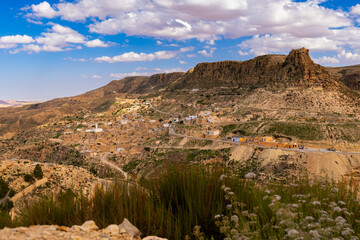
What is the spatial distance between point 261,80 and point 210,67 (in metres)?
34.7

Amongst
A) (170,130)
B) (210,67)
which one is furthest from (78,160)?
(210,67)

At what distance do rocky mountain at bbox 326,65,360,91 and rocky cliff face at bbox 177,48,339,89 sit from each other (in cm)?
3217

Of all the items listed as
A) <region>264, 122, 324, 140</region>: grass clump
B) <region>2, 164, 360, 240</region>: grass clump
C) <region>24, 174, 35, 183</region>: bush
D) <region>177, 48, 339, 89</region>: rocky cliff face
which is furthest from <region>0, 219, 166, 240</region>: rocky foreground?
<region>177, 48, 339, 89</region>: rocky cliff face

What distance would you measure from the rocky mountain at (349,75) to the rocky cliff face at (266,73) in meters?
32.2

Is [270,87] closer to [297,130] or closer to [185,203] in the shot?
[297,130]

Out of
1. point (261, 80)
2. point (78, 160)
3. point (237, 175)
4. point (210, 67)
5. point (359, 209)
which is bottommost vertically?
point (78, 160)

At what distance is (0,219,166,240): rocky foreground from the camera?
3.08 meters

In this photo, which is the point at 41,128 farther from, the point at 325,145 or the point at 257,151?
the point at 325,145

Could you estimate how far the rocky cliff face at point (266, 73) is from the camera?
7394 centimetres

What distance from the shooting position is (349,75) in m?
119

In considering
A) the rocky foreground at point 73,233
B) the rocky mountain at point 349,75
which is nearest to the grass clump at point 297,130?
the rocky foreground at point 73,233

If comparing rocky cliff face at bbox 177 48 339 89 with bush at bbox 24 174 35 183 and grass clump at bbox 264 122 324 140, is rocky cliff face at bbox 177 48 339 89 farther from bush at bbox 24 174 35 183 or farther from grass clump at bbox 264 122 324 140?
bush at bbox 24 174 35 183

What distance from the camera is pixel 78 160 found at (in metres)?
50.2

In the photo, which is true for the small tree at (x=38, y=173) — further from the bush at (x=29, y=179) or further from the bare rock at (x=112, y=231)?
the bare rock at (x=112, y=231)
